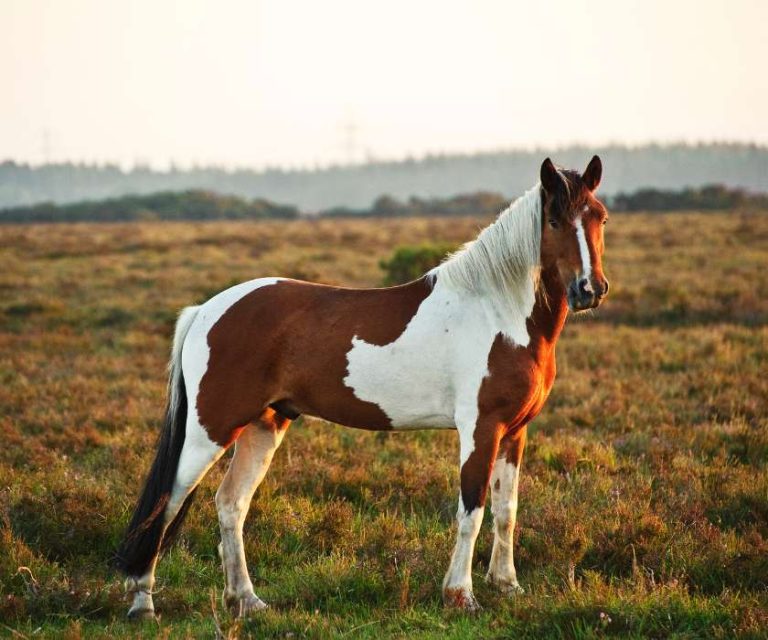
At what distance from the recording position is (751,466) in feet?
21.9

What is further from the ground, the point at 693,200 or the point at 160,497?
the point at 693,200

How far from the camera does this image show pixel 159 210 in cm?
8269

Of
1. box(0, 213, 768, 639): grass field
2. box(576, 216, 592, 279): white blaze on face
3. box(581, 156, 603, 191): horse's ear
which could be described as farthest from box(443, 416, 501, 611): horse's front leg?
box(581, 156, 603, 191): horse's ear

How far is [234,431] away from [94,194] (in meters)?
167

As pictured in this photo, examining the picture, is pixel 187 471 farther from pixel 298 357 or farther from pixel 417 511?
pixel 417 511

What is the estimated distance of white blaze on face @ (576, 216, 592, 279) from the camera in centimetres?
416

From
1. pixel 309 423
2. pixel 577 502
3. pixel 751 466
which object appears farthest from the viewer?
pixel 309 423

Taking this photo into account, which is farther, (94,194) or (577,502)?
(94,194)

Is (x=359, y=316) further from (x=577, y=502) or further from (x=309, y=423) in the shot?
(x=309, y=423)

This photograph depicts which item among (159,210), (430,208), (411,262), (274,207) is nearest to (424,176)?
(274,207)

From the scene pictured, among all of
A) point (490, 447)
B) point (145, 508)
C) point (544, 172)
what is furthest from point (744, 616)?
point (145, 508)

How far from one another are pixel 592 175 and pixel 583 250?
50 cm

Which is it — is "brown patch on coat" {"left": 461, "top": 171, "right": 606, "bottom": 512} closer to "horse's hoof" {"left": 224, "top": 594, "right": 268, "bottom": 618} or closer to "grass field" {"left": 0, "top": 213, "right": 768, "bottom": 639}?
"grass field" {"left": 0, "top": 213, "right": 768, "bottom": 639}

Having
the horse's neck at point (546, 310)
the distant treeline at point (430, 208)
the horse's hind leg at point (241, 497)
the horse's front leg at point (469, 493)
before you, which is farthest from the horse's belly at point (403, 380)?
the distant treeline at point (430, 208)
